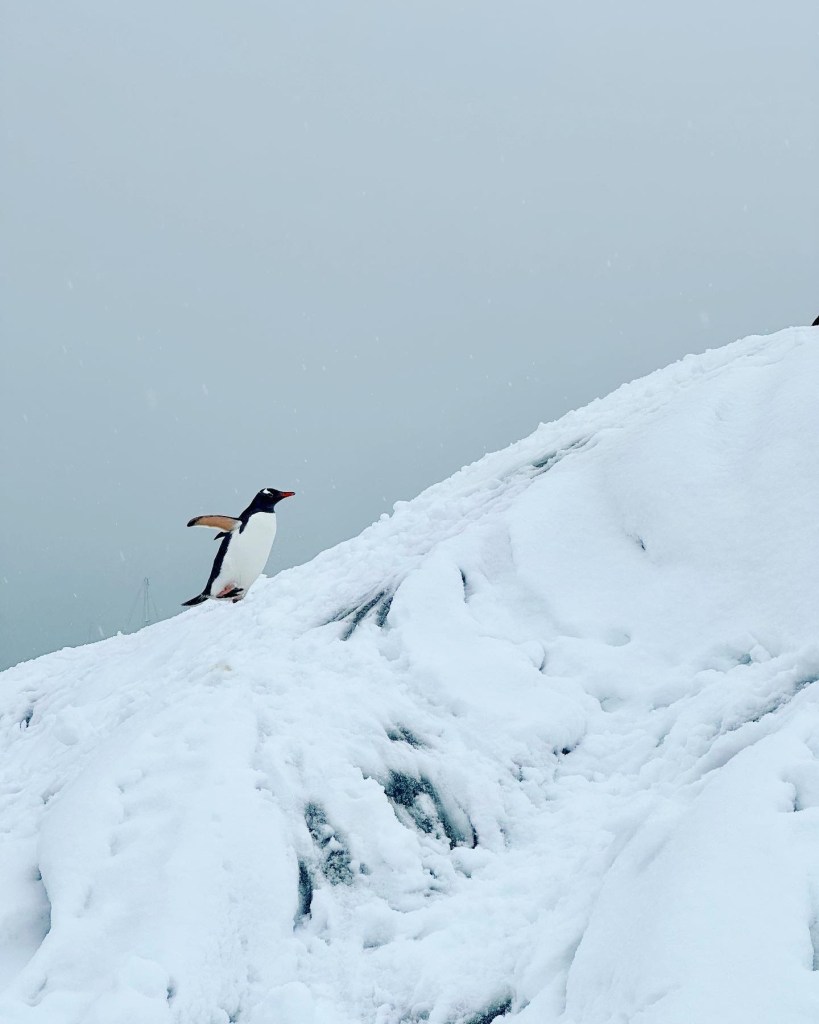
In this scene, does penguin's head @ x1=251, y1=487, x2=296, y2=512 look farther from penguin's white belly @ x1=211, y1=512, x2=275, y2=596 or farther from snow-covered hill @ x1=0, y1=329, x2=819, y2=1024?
snow-covered hill @ x1=0, y1=329, x2=819, y2=1024

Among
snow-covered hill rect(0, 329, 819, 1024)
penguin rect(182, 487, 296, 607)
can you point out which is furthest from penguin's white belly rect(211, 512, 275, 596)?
snow-covered hill rect(0, 329, 819, 1024)

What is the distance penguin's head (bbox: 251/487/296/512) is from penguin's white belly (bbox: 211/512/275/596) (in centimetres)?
19

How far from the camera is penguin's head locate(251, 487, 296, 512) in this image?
29.0 ft

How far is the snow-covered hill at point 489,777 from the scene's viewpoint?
300 cm

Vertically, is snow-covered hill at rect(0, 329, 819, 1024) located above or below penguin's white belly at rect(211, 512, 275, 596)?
below

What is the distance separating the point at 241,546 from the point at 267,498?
2.30 ft

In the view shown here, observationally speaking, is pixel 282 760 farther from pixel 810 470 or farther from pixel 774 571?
pixel 810 470

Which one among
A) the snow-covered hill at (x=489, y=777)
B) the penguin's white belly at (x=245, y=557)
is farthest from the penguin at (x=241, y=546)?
the snow-covered hill at (x=489, y=777)

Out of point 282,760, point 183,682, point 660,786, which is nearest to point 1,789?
point 183,682

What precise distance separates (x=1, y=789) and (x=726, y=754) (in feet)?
→ 15.0

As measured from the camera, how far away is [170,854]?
150 inches

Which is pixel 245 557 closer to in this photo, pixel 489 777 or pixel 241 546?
pixel 241 546

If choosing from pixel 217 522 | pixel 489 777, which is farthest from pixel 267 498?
pixel 489 777

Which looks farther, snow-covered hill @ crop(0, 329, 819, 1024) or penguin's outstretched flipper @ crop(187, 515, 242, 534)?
penguin's outstretched flipper @ crop(187, 515, 242, 534)
